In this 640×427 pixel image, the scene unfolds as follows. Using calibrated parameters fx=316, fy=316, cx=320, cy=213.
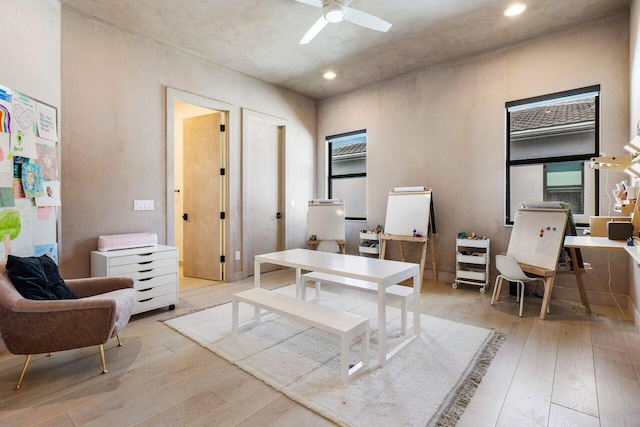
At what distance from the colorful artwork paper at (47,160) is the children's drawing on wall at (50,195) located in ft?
0.21

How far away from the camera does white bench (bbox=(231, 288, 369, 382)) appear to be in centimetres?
200

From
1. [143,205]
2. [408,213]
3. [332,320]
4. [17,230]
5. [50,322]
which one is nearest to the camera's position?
[50,322]

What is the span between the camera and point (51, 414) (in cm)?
174

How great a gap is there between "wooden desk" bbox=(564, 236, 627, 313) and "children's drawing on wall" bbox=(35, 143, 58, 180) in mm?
4647

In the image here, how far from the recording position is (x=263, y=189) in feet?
17.1

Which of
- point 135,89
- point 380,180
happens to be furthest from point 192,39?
point 380,180

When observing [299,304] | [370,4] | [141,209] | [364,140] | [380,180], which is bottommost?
[299,304]

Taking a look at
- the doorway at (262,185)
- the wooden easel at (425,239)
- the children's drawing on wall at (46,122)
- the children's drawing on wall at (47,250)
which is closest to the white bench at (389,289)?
the wooden easel at (425,239)

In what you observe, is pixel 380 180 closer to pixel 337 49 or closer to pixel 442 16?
pixel 337 49

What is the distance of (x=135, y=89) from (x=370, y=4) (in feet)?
9.17

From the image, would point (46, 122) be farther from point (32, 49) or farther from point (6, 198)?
point (6, 198)

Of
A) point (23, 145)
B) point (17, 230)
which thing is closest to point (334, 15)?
point (23, 145)

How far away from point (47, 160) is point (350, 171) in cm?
428

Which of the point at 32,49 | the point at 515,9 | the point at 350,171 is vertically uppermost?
the point at 515,9
